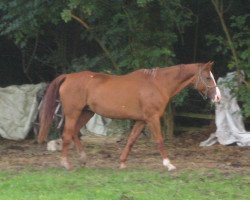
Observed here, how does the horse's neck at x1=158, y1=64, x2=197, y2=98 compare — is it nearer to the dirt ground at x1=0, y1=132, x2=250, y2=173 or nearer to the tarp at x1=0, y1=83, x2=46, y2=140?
the dirt ground at x1=0, y1=132, x2=250, y2=173

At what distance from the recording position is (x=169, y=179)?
9383 mm

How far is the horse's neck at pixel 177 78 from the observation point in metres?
10.5

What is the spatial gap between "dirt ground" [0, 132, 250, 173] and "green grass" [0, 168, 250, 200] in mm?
745

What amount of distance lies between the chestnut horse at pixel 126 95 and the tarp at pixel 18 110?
518 cm

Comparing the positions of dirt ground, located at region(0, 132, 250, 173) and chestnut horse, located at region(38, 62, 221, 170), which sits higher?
chestnut horse, located at region(38, 62, 221, 170)

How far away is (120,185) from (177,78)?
2.38 m

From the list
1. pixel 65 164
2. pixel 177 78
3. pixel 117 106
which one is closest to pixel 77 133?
pixel 65 164

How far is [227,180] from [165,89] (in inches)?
77.4

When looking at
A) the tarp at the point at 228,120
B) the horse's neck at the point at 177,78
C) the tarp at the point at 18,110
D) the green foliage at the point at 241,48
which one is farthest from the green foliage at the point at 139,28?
the tarp at the point at 18,110

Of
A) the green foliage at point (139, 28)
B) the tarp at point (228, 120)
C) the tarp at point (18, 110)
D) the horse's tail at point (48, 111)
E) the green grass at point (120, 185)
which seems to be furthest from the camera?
the tarp at point (18, 110)

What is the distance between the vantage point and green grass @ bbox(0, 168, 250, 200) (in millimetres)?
8117

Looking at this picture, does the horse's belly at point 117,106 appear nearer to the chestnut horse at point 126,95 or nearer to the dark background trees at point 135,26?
the chestnut horse at point 126,95

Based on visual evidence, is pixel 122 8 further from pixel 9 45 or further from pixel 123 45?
pixel 9 45

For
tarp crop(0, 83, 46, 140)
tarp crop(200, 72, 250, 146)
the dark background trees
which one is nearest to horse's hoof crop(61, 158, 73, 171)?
the dark background trees
